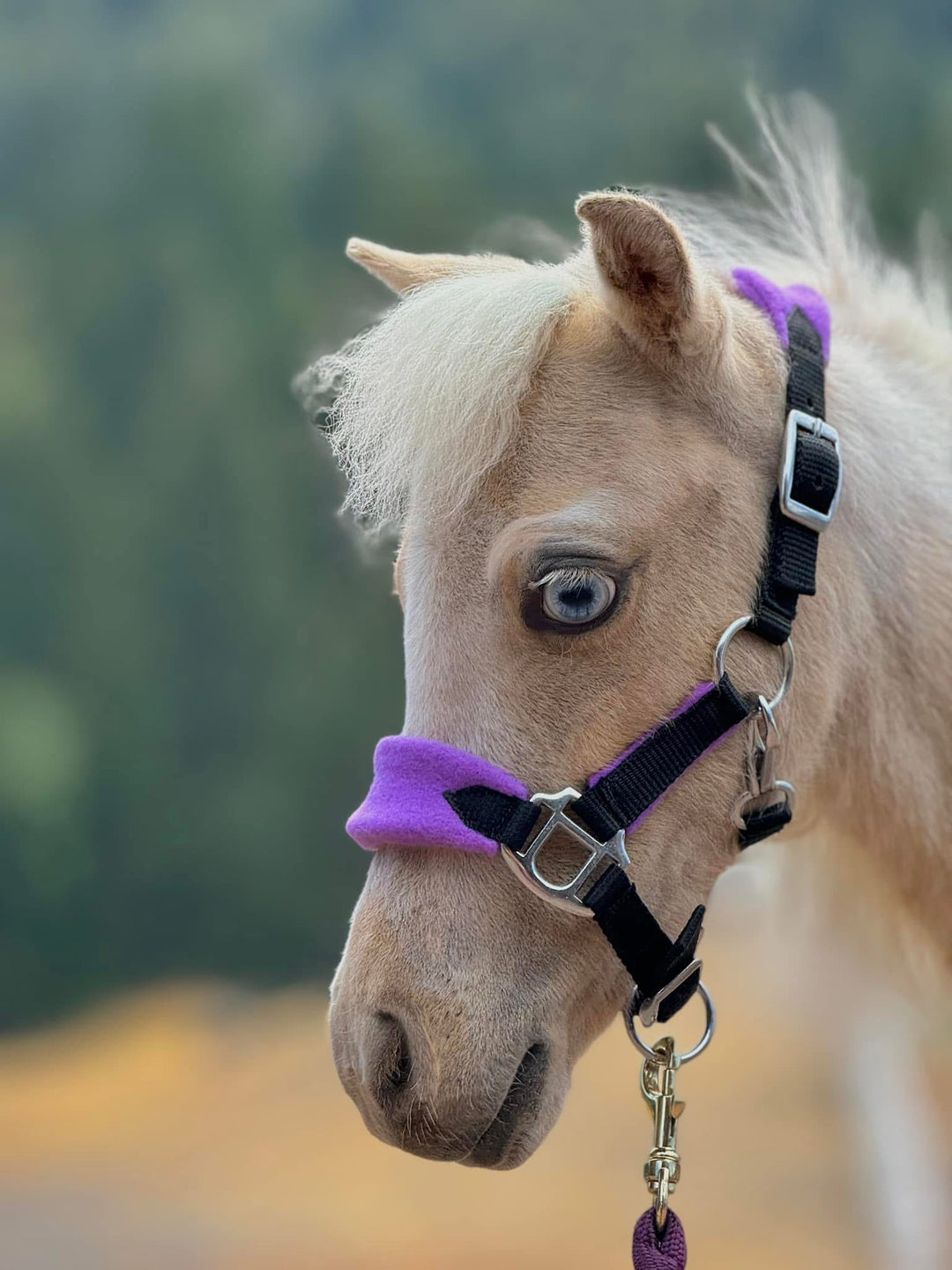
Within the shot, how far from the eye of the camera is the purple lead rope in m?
1.13

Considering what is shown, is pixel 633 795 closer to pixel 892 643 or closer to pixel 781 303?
pixel 892 643

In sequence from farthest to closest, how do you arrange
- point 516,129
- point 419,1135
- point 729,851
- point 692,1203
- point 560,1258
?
point 516,129
point 692,1203
point 560,1258
point 729,851
point 419,1135

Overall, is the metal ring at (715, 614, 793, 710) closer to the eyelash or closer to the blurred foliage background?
the eyelash

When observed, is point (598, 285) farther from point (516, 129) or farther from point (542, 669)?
point (516, 129)

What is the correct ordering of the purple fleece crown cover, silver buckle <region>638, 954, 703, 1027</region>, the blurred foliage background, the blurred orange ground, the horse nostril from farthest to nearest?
1. the blurred foliage background
2. the blurred orange ground
3. the purple fleece crown cover
4. silver buckle <region>638, 954, 703, 1027</region>
5. the horse nostril

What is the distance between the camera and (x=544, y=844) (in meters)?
1.10

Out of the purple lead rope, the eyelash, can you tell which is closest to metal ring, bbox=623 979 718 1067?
the purple lead rope

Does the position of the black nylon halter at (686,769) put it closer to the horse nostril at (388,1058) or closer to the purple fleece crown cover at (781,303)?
the purple fleece crown cover at (781,303)

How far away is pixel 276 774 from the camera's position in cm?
543

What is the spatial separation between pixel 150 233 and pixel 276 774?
2743mm

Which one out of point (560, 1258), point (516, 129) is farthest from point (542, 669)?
point (516, 129)

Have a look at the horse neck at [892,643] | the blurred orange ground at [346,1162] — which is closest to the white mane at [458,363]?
the horse neck at [892,643]

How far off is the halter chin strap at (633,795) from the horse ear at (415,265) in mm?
401

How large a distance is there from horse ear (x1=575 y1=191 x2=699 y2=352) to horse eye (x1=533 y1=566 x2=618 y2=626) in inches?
11.0
